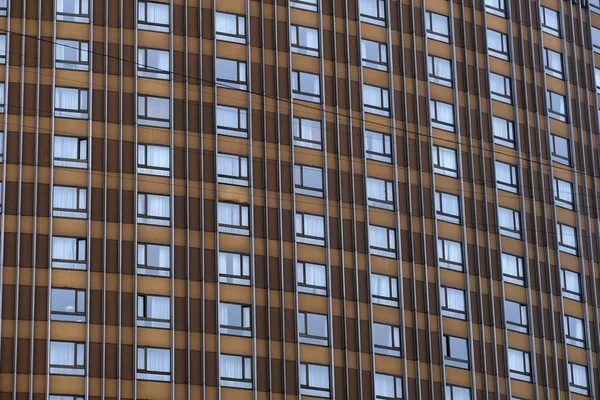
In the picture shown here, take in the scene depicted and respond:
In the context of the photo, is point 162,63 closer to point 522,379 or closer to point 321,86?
point 321,86

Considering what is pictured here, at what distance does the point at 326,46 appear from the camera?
350 ft

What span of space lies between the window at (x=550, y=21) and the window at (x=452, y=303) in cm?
1885

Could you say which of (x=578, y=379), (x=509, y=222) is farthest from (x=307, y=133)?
(x=578, y=379)

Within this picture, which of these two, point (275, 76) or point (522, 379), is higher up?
point (275, 76)

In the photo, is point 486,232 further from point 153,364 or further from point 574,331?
point 153,364

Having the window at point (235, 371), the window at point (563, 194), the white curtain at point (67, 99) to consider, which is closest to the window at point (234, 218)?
the window at point (235, 371)

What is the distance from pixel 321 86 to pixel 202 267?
1316cm

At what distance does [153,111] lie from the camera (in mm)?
101312

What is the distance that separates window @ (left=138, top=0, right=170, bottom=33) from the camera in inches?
4050

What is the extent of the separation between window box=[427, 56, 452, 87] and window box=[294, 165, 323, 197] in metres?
10.1

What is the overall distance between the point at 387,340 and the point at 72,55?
22.3 m

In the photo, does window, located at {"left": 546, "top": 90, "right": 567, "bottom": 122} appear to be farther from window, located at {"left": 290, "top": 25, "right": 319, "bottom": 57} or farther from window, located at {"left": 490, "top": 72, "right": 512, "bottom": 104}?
window, located at {"left": 290, "top": 25, "right": 319, "bottom": 57}

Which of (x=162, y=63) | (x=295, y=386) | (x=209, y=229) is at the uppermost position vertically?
(x=162, y=63)

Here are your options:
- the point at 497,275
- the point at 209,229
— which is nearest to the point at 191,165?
the point at 209,229
